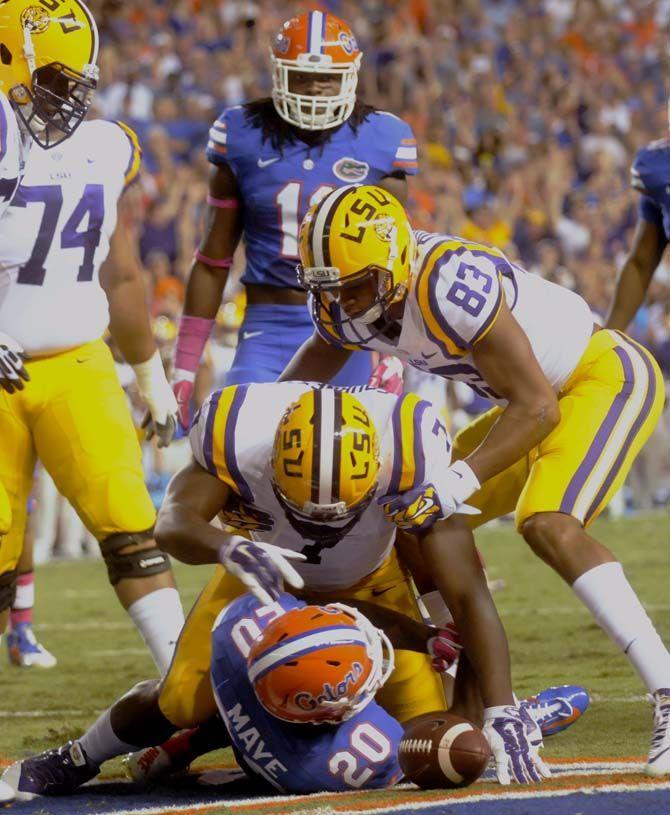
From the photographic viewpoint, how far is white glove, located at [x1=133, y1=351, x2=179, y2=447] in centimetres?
506

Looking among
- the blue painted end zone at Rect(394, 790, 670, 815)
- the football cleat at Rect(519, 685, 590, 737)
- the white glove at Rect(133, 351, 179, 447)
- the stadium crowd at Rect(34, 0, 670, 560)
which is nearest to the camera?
the blue painted end zone at Rect(394, 790, 670, 815)

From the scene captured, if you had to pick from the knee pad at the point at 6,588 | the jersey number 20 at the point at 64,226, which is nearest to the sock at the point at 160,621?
the knee pad at the point at 6,588

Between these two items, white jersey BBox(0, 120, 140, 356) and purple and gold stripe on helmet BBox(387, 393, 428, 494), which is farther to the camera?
white jersey BBox(0, 120, 140, 356)

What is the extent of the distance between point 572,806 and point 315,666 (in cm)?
62

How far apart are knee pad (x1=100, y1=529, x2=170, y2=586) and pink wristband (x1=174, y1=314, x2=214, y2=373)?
127cm

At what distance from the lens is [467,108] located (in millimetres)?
15250

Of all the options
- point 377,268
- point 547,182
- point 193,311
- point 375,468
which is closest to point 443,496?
point 375,468

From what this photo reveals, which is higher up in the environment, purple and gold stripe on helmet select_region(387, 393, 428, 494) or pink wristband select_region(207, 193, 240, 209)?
purple and gold stripe on helmet select_region(387, 393, 428, 494)

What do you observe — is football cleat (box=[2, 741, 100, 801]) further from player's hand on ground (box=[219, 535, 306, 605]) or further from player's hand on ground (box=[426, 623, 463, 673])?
player's hand on ground (box=[426, 623, 463, 673])

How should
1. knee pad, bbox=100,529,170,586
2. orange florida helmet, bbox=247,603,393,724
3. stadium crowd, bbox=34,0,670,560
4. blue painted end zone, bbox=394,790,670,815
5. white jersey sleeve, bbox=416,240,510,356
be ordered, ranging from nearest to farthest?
blue painted end zone, bbox=394,790,670,815 < orange florida helmet, bbox=247,603,393,724 < white jersey sleeve, bbox=416,240,510,356 < knee pad, bbox=100,529,170,586 < stadium crowd, bbox=34,0,670,560

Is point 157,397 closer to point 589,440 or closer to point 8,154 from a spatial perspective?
point 8,154

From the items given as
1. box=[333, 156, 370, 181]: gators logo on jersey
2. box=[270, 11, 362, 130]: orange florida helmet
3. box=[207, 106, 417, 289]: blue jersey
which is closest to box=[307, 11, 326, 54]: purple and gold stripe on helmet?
box=[270, 11, 362, 130]: orange florida helmet

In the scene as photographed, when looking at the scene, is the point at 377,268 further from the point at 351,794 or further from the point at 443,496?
the point at 351,794

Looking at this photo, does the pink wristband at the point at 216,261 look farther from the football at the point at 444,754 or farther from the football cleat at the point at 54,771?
the football at the point at 444,754
